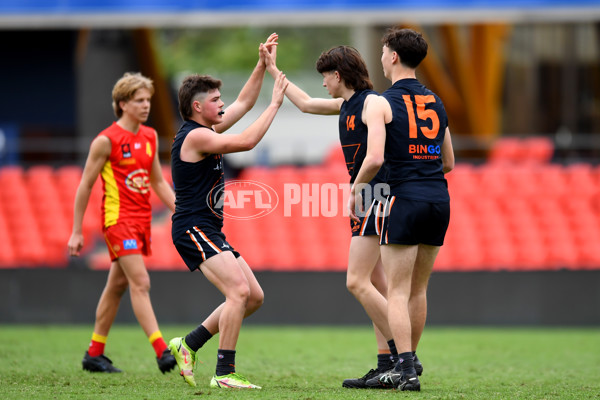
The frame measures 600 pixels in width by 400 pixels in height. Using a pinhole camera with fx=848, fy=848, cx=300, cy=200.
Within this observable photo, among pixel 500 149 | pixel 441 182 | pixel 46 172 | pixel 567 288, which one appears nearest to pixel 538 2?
pixel 500 149

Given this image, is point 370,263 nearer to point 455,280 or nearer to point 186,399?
point 186,399

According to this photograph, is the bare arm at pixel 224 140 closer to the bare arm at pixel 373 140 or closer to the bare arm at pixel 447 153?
the bare arm at pixel 373 140

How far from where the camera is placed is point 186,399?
15.9 feet

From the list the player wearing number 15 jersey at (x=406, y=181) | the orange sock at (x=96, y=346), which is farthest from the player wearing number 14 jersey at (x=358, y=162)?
the orange sock at (x=96, y=346)

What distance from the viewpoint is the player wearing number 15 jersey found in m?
5.20

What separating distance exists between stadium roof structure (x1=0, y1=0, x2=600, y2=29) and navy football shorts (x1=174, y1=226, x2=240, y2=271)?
8188 mm

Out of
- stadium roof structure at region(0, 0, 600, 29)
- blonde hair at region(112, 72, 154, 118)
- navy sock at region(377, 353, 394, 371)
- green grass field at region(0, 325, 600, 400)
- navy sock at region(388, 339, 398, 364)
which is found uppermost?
stadium roof structure at region(0, 0, 600, 29)

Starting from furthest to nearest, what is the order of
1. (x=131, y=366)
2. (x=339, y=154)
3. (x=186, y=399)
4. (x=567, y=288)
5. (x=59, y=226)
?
(x=339, y=154) < (x=59, y=226) < (x=567, y=288) < (x=131, y=366) < (x=186, y=399)

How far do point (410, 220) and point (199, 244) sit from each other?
1.35 m

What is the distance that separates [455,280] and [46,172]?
232 inches

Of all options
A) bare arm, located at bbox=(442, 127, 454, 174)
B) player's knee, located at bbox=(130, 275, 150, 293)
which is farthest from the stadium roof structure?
player's knee, located at bbox=(130, 275, 150, 293)

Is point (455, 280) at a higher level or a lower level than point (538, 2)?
lower

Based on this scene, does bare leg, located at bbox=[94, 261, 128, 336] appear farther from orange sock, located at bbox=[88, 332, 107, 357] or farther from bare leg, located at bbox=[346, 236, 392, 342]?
bare leg, located at bbox=[346, 236, 392, 342]

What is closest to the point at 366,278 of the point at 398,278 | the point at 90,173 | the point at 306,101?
the point at 398,278
